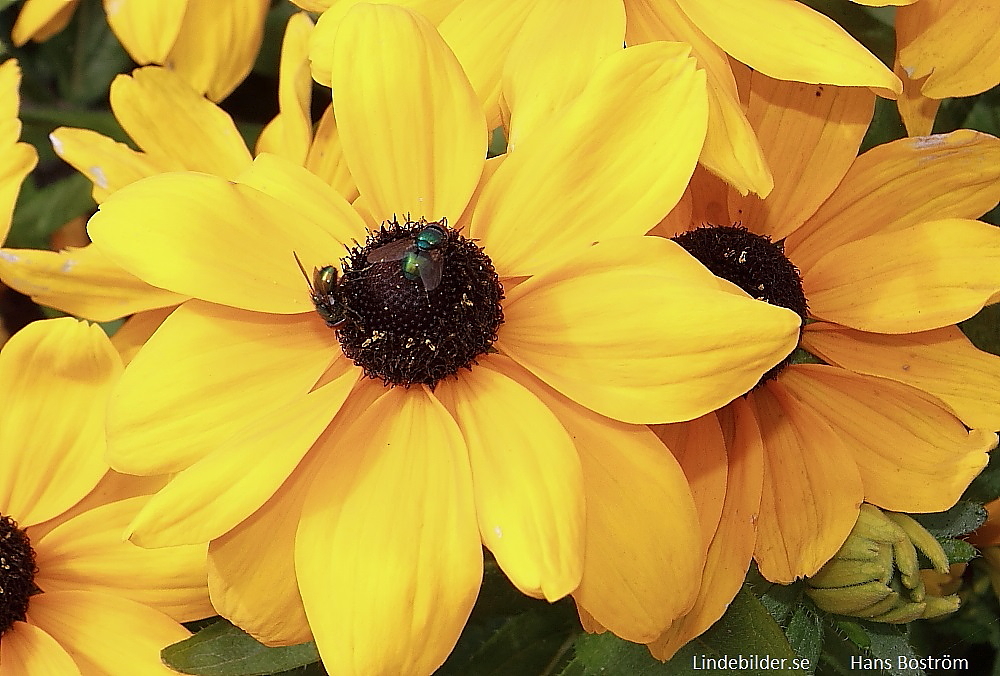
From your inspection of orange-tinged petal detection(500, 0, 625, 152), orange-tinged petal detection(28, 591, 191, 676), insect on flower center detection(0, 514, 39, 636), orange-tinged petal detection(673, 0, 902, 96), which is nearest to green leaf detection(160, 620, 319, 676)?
orange-tinged petal detection(28, 591, 191, 676)

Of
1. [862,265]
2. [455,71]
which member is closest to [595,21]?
[455,71]

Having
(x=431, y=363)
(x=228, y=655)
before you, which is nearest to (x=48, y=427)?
(x=228, y=655)

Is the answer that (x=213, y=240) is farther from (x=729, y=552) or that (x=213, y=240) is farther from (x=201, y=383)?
(x=729, y=552)

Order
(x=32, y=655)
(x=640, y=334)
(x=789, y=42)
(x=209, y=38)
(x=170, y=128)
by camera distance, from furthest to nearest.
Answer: (x=209, y=38)
(x=170, y=128)
(x=32, y=655)
(x=789, y=42)
(x=640, y=334)

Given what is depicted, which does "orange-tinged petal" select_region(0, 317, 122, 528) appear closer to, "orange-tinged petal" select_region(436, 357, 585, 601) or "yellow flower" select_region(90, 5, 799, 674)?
"yellow flower" select_region(90, 5, 799, 674)

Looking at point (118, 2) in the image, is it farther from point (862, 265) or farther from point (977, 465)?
point (977, 465)

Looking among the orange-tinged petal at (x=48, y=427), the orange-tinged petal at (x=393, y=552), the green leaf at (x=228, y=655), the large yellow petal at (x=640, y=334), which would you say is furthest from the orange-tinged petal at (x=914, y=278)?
the orange-tinged petal at (x=48, y=427)
